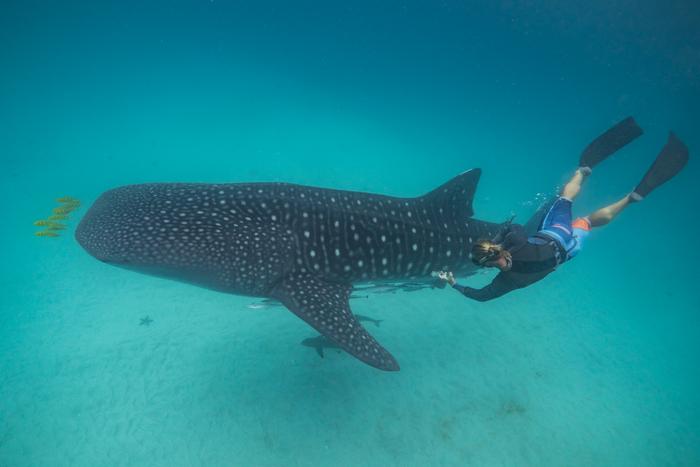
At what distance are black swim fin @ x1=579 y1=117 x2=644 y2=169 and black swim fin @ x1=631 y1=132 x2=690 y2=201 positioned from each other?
864 millimetres

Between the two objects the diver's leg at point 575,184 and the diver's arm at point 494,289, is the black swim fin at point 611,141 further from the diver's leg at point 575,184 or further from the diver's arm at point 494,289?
the diver's arm at point 494,289

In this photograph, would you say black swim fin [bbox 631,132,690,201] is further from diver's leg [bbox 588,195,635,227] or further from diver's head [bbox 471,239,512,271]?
diver's head [bbox 471,239,512,271]

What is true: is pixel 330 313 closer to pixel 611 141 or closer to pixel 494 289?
pixel 494 289

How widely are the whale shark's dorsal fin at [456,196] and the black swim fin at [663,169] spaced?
456 centimetres

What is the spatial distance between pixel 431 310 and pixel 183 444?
7909 mm

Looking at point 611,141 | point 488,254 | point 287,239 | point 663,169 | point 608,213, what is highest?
point 611,141

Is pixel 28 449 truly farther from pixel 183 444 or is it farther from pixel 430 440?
pixel 430 440

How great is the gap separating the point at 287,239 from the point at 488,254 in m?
3.35

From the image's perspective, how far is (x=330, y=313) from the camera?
535 cm

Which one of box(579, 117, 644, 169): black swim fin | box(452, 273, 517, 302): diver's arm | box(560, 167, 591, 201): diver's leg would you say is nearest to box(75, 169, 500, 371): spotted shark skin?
box(452, 273, 517, 302): diver's arm

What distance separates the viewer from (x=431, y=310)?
1130 cm

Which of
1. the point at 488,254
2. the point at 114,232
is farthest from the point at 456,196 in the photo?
the point at 114,232

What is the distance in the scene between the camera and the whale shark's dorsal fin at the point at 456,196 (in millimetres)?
6812

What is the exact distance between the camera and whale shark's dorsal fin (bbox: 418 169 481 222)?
6812 millimetres
